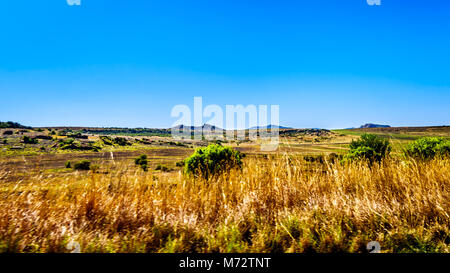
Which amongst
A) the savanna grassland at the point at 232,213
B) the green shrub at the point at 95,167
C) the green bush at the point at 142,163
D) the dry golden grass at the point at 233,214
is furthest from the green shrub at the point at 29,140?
the dry golden grass at the point at 233,214

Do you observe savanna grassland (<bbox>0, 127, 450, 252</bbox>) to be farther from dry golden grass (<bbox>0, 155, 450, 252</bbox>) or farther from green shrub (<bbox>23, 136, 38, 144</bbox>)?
green shrub (<bbox>23, 136, 38, 144</bbox>)

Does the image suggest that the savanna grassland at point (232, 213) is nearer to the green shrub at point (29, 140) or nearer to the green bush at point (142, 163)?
the green bush at point (142, 163)

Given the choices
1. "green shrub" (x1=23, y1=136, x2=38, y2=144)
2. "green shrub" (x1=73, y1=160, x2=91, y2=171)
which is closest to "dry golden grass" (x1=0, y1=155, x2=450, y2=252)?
"green shrub" (x1=73, y1=160, x2=91, y2=171)

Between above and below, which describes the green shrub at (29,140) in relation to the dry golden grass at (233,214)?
below

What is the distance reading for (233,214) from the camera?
281 cm

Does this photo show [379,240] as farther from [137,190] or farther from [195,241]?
[137,190]

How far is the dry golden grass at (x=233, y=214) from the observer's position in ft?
7.47

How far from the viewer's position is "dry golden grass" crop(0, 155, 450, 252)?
89.6 inches

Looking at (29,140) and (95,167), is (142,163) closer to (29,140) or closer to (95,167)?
(95,167)

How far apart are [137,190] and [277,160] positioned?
9.04 feet

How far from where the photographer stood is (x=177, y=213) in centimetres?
282
